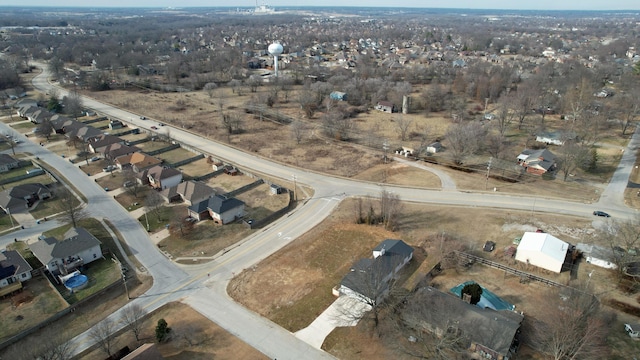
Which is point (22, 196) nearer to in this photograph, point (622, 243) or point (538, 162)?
point (622, 243)

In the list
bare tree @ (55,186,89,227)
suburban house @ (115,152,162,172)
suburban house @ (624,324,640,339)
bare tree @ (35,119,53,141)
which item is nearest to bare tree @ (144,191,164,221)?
bare tree @ (55,186,89,227)

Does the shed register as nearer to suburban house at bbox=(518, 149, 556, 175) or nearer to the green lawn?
the green lawn

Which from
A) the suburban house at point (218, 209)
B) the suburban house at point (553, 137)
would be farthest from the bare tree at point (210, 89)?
the suburban house at point (553, 137)

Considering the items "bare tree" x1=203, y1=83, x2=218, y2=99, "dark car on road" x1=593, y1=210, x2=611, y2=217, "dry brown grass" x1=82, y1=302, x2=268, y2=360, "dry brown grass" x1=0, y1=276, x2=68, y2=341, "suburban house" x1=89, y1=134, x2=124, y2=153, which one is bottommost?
"dry brown grass" x1=82, y1=302, x2=268, y2=360

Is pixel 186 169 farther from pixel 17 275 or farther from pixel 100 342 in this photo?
pixel 100 342

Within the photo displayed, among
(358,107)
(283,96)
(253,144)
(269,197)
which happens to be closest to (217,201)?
(269,197)

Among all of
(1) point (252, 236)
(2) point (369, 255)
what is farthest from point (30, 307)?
(2) point (369, 255)
